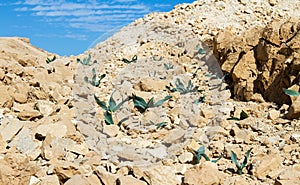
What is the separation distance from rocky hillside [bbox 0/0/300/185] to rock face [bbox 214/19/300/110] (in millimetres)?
Result: 14

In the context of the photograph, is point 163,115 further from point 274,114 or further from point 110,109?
point 274,114

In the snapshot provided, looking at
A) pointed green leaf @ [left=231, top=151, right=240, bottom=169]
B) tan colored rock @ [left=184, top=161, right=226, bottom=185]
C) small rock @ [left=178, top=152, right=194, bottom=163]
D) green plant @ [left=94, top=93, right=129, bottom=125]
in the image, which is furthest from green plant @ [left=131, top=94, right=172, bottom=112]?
tan colored rock @ [left=184, top=161, right=226, bottom=185]

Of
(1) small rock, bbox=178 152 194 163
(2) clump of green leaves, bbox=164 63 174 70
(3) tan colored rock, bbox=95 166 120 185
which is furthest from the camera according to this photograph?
(2) clump of green leaves, bbox=164 63 174 70

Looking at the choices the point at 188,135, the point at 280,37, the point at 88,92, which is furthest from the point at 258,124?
the point at 88,92

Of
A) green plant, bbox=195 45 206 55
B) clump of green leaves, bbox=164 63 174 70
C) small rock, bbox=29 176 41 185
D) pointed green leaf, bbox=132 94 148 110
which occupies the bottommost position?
small rock, bbox=29 176 41 185

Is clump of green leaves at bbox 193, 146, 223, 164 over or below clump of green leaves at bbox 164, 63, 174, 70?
below

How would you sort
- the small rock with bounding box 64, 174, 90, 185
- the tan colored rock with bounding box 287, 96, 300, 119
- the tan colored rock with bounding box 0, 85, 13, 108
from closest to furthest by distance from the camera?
the small rock with bounding box 64, 174, 90, 185 < the tan colored rock with bounding box 287, 96, 300, 119 < the tan colored rock with bounding box 0, 85, 13, 108

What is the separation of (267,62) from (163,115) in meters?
1.74

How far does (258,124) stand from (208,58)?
10.3 feet

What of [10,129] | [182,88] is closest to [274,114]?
[182,88]

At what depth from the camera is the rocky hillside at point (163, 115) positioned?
139 inches

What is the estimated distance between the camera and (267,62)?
577 centimetres

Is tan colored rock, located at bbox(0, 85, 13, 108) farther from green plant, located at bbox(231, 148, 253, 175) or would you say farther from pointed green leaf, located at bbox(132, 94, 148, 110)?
green plant, located at bbox(231, 148, 253, 175)

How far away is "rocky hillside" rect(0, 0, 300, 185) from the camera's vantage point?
11.6ft
